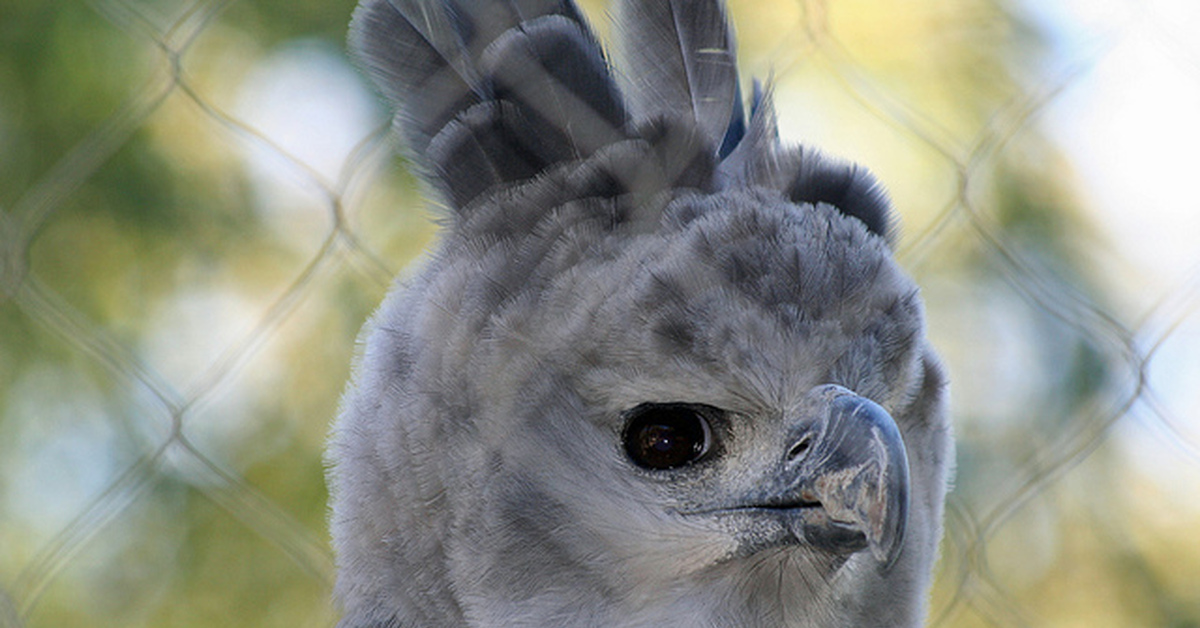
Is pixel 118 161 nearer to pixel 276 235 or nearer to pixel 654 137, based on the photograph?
pixel 276 235

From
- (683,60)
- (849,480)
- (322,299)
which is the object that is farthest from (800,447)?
(322,299)

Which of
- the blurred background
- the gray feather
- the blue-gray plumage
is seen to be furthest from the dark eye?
the blurred background

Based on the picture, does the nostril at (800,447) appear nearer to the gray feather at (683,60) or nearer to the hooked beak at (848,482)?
the hooked beak at (848,482)

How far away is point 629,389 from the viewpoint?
2.18 feet

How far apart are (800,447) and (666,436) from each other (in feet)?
0.25

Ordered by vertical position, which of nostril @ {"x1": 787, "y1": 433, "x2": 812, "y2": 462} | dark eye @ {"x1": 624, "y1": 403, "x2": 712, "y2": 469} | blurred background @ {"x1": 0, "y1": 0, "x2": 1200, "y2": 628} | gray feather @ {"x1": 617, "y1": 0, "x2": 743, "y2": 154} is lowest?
blurred background @ {"x1": 0, "y1": 0, "x2": 1200, "y2": 628}

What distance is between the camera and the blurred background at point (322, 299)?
1.31 meters

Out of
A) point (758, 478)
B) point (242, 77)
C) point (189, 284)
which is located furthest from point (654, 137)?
point (189, 284)

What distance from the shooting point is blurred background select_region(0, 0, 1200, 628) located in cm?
131

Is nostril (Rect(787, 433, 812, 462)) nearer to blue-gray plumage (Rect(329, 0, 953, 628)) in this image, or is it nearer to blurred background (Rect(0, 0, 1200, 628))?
blue-gray plumage (Rect(329, 0, 953, 628))

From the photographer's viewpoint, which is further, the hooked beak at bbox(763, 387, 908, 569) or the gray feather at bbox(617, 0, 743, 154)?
the gray feather at bbox(617, 0, 743, 154)

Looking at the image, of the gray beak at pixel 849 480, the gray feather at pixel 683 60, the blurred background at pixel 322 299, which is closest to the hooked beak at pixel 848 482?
the gray beak at pixel 849 480

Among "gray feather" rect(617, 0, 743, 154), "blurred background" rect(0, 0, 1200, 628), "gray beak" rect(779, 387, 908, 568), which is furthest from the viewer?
"blurred background" rect(0, 0, 1200, 628)

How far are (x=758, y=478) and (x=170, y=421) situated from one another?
683 mm
